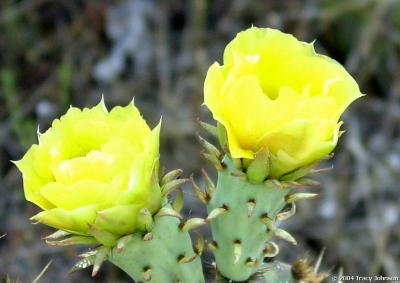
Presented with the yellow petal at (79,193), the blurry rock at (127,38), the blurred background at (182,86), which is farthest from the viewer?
the blurry rock at (127,38)

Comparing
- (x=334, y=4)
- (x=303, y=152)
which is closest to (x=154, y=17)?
(x=334, y=4)

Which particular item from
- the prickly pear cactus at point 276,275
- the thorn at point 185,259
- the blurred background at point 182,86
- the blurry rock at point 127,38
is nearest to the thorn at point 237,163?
the thorn at point 185,259

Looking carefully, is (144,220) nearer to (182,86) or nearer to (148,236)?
(148,236)

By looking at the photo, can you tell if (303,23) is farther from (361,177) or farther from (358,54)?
(361,177)

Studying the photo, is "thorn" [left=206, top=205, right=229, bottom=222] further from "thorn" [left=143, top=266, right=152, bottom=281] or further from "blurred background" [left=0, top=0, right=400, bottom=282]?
"blurred background" [left=0, top=0, right=400, bottom=282]

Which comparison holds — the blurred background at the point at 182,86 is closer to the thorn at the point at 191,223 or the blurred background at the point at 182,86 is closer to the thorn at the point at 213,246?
the thorn at the point at 213,246

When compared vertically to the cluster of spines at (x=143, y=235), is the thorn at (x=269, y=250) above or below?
below
